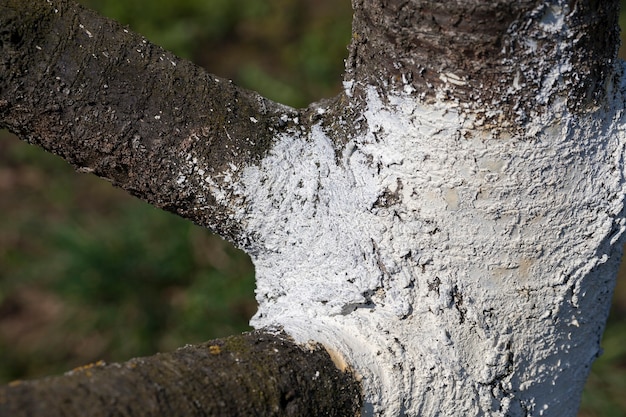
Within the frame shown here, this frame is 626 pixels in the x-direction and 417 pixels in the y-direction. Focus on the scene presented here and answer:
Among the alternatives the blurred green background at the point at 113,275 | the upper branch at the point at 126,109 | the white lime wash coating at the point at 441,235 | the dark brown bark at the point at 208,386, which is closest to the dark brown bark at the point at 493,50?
the white lime wash coating at the point at 441,235

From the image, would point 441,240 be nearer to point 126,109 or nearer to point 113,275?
point 126,109

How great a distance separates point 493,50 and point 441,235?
220mm

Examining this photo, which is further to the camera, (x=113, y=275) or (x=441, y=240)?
(x=113, y=275)

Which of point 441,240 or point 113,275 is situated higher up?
point 113,275

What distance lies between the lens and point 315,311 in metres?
0.87

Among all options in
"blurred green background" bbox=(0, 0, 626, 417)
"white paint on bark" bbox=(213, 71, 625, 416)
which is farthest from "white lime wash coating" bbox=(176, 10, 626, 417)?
"blurred green background" bbox=(0, 0, 626, 417)

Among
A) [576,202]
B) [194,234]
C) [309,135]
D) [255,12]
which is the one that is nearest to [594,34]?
[576,202]

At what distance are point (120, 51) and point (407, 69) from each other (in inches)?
13.4

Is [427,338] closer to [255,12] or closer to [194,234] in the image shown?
[194,234]

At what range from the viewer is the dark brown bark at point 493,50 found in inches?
28.5

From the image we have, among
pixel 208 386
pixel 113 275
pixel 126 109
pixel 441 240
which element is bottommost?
pixel 208 386

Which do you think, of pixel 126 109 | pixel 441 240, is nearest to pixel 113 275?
pixel 126 109

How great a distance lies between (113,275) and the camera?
2441mm

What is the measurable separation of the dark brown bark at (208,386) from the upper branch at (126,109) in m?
0.22
